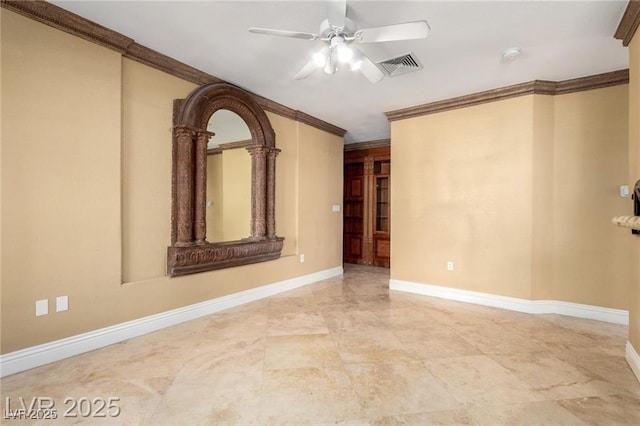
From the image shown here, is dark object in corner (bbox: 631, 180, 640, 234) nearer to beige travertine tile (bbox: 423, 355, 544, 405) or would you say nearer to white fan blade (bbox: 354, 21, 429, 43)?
beige travertine tile (bbox: 423, 355, 544, 405)

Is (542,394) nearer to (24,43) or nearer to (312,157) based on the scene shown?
(312,157)

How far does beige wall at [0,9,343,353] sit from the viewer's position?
217cm

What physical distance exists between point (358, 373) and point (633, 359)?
2074 mm

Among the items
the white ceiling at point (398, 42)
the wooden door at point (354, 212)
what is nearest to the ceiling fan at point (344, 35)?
the white ceiling at point (398, 42)

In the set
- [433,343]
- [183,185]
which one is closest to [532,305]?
[433,343]

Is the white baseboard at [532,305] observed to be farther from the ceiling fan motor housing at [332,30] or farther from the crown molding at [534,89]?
the ceiling fan motor housing at [332,30]

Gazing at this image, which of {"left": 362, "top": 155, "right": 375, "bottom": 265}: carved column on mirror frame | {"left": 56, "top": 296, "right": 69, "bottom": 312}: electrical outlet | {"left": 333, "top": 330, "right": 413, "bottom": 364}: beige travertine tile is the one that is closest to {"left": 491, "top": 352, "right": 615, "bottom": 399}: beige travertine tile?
{"left": 333, "top": 330, "right": 413, "bottom": 364}: beige travertine tile

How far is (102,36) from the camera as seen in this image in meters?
2.54

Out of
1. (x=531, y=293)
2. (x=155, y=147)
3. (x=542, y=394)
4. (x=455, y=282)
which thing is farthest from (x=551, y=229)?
(x=155, y=147)

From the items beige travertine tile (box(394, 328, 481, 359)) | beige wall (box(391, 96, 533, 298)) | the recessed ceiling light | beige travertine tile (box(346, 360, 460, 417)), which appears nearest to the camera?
beige travertine tile (box(346, 360, 460, 417))

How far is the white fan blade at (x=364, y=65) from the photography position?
236 centimetres

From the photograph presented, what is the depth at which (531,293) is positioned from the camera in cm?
358

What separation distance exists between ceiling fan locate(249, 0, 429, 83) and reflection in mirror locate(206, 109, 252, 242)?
2818 mm

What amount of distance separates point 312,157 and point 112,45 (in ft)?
9.91
